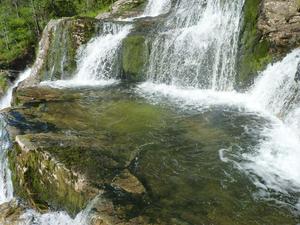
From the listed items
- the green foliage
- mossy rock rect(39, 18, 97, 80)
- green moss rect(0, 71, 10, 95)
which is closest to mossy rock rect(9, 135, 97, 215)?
mossy rock rect(39, 18, 97, 80)

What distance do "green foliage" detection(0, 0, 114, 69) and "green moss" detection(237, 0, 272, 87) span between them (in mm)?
16745

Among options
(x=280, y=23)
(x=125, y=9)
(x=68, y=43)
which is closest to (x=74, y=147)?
(x=280, y=23)

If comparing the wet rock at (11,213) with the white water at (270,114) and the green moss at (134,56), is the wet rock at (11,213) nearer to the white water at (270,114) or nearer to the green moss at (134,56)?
the white water at (270,114)

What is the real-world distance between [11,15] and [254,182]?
33.7 meters

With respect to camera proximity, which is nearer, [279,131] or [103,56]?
[279,131]

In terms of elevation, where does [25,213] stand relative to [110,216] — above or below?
below

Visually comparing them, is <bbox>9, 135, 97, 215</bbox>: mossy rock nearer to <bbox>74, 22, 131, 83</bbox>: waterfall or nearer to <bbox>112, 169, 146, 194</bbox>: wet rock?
<bbox>112, 169, 146, 194</bbox>: wet rock

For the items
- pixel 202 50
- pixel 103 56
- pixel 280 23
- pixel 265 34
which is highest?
pixel 280 23

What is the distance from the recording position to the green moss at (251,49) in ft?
40.0

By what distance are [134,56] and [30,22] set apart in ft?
69.4

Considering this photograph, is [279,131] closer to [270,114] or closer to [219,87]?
[270,114]

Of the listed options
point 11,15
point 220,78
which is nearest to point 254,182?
point 220,78

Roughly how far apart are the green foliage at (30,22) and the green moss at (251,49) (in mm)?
16745

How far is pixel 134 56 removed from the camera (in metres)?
15.3
